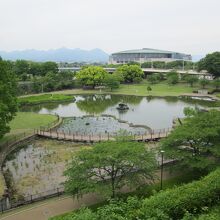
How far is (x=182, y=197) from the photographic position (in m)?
16.6

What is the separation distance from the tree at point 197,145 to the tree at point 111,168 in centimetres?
289

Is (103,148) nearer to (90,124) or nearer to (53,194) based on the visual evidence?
(53,194)

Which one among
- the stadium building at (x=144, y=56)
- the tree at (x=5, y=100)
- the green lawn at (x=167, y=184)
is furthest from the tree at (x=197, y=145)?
the stadium building at (x=144, y=56)

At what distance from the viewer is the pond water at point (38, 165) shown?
27359mm

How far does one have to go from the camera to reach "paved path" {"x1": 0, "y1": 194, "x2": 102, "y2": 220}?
21188mm

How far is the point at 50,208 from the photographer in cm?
2217

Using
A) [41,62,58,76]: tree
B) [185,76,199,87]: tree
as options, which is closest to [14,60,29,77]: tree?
[41,62,58,76]: tree

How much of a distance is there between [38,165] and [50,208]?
10.6 metres

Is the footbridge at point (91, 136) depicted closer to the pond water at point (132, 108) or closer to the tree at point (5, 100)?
the pond water at point (132, 108)

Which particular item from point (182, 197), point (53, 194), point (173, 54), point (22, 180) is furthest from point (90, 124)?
point (173, 54)

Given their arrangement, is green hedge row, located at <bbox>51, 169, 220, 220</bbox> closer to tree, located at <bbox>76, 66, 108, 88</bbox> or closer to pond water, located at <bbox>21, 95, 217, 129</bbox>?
pond water, located at <bbox>21, 95, 217, 129</bbox>

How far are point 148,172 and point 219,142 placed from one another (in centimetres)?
634

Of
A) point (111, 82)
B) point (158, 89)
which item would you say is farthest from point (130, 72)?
point (111, 82)

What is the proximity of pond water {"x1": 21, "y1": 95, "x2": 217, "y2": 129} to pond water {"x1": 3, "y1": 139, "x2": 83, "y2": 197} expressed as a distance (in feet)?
49.7
